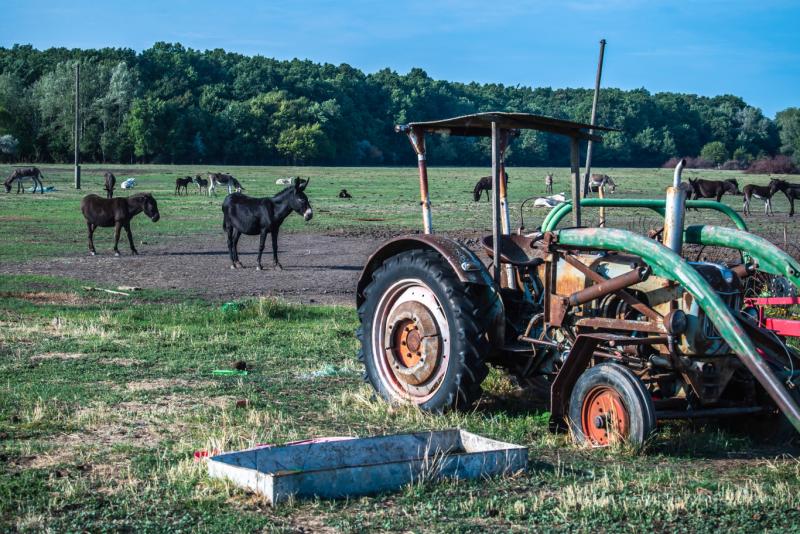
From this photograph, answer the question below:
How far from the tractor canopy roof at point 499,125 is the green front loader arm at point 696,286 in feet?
3.49

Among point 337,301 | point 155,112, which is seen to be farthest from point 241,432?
point 155,112

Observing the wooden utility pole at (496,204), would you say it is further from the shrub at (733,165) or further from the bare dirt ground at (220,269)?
the shrub at (733,165)

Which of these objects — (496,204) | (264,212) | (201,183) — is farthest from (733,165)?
(496,204)

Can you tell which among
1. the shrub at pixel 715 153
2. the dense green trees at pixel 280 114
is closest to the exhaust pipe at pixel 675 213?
the dense green trees at pixel 280 114

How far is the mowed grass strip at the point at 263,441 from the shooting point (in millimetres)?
5770

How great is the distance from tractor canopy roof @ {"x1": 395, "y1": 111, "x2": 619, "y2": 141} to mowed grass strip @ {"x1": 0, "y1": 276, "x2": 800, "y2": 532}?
2450 millimetres

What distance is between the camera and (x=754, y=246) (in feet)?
26.4

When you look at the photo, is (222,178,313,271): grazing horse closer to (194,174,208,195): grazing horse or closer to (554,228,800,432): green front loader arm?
(554,228,800,432): green front loader arm

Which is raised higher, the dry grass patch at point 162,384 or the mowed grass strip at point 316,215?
the mowed grass strip at point 316,215

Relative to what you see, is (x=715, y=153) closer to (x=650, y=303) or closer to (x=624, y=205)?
(x=624, y=205)

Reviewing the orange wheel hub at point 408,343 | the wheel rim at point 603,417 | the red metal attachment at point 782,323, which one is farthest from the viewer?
the red metal attachment at point 782,323

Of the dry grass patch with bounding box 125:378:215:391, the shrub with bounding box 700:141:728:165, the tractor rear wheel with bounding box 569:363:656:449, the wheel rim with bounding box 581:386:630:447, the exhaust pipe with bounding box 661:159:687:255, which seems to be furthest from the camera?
the shrub with bounding box 700:141:728:165

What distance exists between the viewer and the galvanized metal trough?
6.04 m

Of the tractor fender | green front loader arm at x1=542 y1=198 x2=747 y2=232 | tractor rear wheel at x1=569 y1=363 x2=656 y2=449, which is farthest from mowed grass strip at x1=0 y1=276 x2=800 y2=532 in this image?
green front loader arm at x1=542 y1=198 x2=747 y2=232
